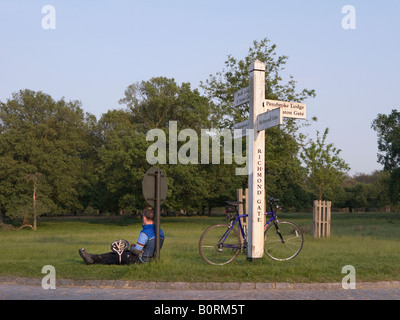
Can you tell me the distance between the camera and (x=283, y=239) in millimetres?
11266

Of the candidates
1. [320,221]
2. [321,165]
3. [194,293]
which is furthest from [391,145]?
[194,293]

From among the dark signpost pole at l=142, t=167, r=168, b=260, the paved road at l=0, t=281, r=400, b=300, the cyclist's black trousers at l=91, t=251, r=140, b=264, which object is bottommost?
the paved road at l=0, t=281, r=400, b=300

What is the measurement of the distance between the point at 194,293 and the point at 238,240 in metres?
2.82

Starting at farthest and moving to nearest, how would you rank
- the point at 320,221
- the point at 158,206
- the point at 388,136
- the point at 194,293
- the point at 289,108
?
the point at 388,136
the point at 320,221
the point at 289,108
the point at 158,206
the point at 194,293

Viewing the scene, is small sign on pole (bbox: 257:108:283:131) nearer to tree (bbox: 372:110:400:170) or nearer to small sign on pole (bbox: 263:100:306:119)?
small sign on pole (bbox: 263:100:306:119)

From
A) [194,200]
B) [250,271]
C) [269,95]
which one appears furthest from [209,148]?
[250,271]

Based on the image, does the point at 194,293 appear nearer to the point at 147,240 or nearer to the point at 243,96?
the point at 147,240

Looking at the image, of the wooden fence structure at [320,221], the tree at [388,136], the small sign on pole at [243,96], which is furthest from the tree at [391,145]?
the small sign on pole at [243,96]

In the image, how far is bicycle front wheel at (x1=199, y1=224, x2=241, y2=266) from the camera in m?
10.5

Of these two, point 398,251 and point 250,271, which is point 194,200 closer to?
point 398,251

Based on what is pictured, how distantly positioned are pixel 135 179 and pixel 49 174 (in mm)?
8191

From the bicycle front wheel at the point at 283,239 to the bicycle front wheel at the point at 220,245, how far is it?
0.89 meters

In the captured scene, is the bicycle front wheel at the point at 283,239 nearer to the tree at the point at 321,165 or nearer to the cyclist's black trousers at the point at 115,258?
the cyclist's black trousers at the point at 115,258

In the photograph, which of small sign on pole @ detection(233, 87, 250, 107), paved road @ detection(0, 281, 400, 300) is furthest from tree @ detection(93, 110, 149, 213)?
paved road @ detection(0, 281, 400, 300)
